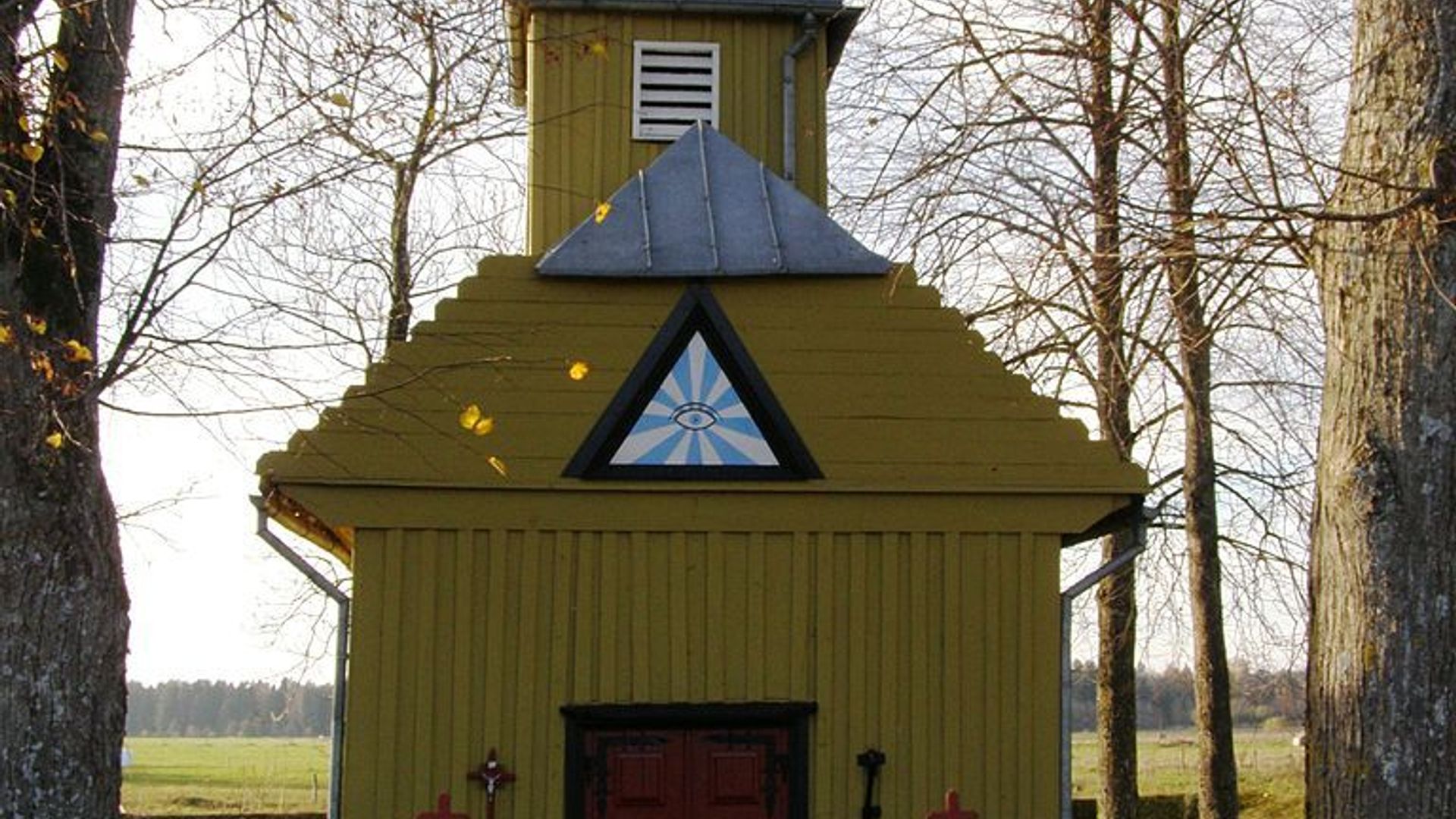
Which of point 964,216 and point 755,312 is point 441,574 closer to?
point 755,312

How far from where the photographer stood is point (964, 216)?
14.2 m

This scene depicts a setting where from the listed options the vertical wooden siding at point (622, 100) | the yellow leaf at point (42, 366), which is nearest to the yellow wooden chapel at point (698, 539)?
the yellow leaf at point (42, 366)

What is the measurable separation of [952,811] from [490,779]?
279 cm

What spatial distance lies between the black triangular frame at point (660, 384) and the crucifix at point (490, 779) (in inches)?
71.0

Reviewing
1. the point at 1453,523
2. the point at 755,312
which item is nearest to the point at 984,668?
the point at 755,312

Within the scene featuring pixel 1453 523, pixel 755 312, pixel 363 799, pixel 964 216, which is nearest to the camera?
pixel 1453 523

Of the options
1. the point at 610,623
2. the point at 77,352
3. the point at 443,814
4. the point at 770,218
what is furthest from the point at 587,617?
the point at 77,352

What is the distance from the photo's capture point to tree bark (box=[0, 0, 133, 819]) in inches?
378

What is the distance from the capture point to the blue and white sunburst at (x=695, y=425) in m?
11.9

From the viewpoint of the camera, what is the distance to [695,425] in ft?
39.3

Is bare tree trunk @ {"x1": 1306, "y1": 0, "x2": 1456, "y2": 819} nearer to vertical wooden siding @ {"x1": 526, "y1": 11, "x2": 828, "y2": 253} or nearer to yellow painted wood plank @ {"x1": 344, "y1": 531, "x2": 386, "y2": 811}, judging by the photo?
yellow painted wood plank @ {"x1": 344, "y1": 531, "x2": 386, "y2": 811}

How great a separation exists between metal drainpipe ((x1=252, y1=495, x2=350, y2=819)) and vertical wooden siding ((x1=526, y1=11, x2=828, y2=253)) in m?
3.26

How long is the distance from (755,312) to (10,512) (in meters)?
4.70

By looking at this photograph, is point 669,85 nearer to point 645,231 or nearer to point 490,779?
point 645,231
